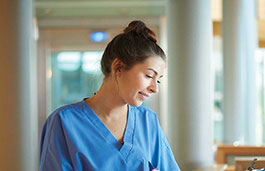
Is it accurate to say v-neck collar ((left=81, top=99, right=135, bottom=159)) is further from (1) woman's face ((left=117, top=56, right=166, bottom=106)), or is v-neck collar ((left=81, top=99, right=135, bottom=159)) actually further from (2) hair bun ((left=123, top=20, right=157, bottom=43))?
(2) hair bun ((left=123, top=20, right=157, bottom=43))

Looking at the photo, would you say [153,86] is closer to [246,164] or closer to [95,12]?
[246,164]

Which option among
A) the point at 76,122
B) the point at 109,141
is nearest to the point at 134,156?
the point at 109,141

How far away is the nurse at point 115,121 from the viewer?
4.70 feet

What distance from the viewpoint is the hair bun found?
1.54 m

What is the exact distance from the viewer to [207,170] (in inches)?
107

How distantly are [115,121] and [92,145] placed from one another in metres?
0.14

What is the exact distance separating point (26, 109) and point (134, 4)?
3193mm

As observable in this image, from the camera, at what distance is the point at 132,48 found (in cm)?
148

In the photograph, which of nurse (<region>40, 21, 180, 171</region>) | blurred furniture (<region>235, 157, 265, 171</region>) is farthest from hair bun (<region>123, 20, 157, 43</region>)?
blurred furniture (<region>235, 157, 265, 171</region>)

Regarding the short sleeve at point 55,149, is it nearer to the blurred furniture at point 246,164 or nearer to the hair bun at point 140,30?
the hair bun at point 140,30

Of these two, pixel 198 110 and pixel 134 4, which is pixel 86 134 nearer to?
pixel 198 110

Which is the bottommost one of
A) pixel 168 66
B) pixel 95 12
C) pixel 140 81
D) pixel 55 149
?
pixel 55 149

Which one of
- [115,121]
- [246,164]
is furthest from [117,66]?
[246,164]

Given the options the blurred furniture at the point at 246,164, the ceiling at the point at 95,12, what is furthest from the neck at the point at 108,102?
the ceiling at the point at 95,12
